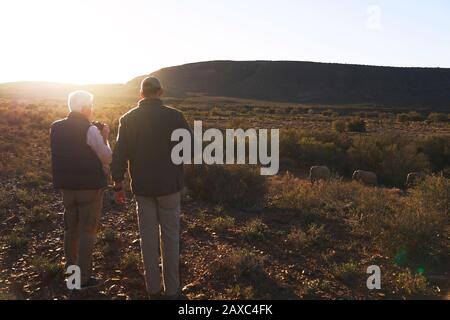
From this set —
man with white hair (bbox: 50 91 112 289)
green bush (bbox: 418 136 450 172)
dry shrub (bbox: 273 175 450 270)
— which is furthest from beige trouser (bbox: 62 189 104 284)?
green bush (bbox: 418 136 450 172)

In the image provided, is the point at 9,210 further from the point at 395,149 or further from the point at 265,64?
the point at 265,64

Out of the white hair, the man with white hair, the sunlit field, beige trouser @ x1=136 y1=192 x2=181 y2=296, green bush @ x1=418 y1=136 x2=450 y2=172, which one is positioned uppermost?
the white hair

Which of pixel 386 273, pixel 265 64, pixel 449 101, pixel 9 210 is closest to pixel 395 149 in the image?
pixel 386 273

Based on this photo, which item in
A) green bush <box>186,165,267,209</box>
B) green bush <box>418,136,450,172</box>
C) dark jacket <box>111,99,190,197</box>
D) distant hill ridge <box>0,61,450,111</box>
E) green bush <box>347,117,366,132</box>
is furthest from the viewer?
distant hill ridge <box>0,61,450,111</box>

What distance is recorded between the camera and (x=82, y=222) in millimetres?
4699

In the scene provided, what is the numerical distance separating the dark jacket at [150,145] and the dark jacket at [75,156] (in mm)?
296

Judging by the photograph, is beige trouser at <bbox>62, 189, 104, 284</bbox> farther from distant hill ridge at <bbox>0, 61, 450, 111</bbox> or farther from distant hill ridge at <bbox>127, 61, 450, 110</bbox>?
distant hill ridge at <bbox>127, 61, 450, 110</bbox>

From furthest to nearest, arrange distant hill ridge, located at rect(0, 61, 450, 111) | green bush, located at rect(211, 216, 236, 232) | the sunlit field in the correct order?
distant hill ridge, located at rect(0, 61, 450, 111)
green bush, located at rect(211, 216, 236, 232)
the sunlit field

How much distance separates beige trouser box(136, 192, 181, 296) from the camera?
441 centimetres

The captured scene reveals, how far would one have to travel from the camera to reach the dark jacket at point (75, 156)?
450 centimetres

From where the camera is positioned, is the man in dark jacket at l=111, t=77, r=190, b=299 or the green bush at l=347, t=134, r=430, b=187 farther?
the green bush at l=347, t=134, r=430, b=187

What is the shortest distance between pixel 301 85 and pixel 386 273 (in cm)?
9358

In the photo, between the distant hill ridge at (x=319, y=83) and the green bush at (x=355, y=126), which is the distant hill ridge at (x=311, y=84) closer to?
the distant hill ridge at (x=319, y=83)

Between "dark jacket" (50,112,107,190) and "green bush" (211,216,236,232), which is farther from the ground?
"dark jacket" (50,112,107,190)
